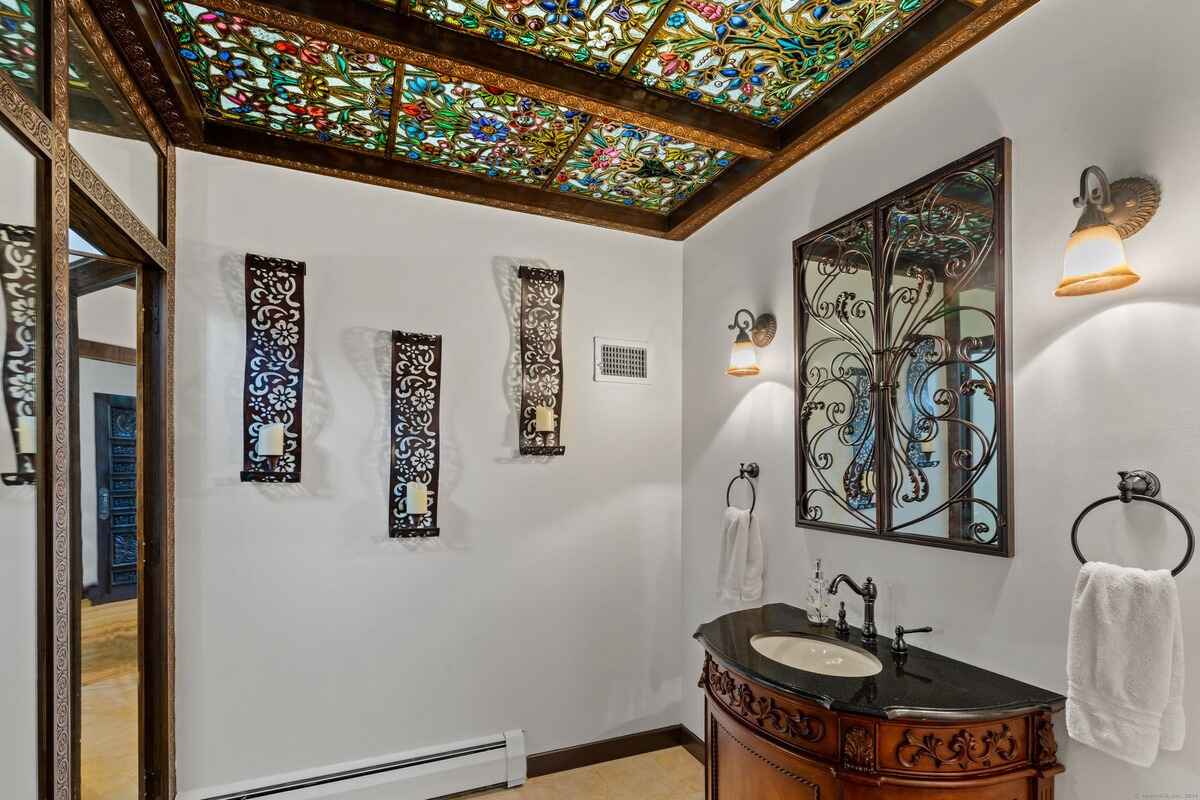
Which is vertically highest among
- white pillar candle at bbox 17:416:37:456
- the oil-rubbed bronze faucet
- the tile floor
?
white pillar candle at bbox 17:416:37:456

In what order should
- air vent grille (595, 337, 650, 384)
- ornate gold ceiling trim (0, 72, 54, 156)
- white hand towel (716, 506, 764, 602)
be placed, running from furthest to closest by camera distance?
air vent grille (595, 337, 650, 384), white hand towel (716, 506, 764, 602), ornate gold ceiling trim (0, 72, 54, 156)

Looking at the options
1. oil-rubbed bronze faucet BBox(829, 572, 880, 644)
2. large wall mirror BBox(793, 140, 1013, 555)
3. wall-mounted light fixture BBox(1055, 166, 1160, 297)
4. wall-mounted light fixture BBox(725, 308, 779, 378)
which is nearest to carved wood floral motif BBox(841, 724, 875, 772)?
oil-rubbed bronze faucet BBox(829, 572, 880, 644)

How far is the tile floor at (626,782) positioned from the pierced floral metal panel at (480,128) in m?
2.67

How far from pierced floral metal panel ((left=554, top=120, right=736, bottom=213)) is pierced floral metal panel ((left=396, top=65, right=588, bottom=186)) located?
96mm

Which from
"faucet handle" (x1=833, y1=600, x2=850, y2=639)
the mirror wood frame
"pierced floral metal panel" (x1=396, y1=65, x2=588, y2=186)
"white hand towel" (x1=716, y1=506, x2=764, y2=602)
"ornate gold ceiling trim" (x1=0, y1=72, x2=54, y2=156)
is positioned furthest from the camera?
"white hand towel" (x1=716, y1=506, x2=764, y2=602)

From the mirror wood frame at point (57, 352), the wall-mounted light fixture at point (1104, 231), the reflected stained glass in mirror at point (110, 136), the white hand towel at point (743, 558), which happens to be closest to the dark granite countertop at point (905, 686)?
the white hand towel at point (743, 558)

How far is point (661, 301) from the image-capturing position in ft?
10.2

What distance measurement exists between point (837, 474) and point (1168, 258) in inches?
41.6

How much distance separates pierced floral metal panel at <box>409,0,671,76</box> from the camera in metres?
1.63

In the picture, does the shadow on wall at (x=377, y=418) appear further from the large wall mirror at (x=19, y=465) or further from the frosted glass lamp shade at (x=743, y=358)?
the frosted glass lamp shade at (x=743, y=358)

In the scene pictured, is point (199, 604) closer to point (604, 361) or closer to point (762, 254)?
point (604, 361)

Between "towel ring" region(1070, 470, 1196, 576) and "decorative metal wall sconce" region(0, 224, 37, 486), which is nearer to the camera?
"decorative metal wall sconce" region(0, 224, 37, 486)

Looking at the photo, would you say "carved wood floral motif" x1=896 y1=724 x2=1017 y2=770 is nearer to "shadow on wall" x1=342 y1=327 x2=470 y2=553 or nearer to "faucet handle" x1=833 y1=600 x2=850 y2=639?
"faucet handle" x1=833 y1=600 x2=850 y2=639

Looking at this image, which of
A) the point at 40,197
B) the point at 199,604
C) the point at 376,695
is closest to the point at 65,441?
the point at 40,197
